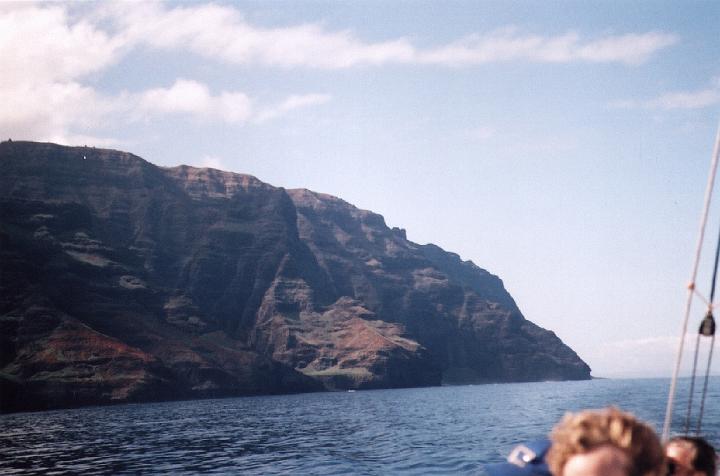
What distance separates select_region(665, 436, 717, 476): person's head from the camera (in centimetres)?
427

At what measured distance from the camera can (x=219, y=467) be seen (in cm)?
4650

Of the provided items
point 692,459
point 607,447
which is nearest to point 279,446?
point 692,459

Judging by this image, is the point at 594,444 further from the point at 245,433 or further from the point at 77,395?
→ the point at 77,395

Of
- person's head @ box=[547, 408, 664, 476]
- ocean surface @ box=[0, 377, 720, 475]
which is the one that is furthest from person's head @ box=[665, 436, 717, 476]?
ocean surface @ box=[0, 377, 720, 475]

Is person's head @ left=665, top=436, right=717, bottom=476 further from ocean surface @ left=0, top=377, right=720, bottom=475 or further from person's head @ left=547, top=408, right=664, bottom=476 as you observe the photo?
ocean surface @ left=0, top=377, right=720, bottom=475

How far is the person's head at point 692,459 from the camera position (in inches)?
168

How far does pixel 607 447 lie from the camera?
2713 millimetres

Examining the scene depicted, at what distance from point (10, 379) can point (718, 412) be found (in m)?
137

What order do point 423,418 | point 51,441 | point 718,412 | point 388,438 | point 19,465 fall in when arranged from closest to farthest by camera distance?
point 19,465
point 388,438
point 51,441
point 718,412
point 423,418

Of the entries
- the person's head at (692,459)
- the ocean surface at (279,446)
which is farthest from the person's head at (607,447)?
the ocean surface at (279,446)

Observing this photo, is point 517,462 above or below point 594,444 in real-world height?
below

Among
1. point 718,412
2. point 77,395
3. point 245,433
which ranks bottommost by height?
point 77,395

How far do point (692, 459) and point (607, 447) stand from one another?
76.7 inches

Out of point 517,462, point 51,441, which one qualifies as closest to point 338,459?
A: point 51,441
